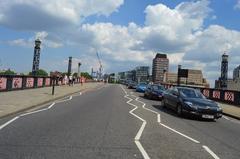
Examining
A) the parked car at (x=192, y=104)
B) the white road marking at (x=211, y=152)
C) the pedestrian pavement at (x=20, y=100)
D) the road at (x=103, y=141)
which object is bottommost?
the white road marking at (x=211, y=152)

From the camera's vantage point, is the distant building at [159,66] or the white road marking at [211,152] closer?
the white road marking at [211,152]

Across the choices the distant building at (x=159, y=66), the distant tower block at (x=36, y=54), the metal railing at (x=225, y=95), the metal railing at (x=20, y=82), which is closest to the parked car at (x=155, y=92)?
the metal railing at (x=225, y=95)

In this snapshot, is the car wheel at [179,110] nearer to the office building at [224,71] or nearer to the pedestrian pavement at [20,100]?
the pedestrian pavement at [20,100]

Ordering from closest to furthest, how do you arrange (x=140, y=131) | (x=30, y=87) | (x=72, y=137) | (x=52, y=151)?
(x=52, y=151)
(x=72, y=137)
(x=140, y=131)
(x=30, y=87)

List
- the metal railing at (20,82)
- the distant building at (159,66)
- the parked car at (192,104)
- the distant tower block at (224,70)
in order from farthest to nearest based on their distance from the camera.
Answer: the distant building at (159,66) < the distant tower block at (224,70) < the metal railing at (20,82) < the parked car at (192,104)

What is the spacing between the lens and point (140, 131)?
478 inches

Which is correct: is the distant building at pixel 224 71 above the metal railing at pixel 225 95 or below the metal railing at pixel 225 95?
above

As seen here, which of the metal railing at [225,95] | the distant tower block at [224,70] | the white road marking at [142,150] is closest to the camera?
the white road marking at [142,150]

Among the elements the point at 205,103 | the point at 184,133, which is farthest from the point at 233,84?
the point at 184,133

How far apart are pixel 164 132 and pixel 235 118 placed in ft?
32.3

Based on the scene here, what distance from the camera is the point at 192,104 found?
730 inches

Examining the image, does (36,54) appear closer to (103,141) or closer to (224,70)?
(224,70)

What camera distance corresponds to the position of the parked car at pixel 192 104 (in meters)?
18.0

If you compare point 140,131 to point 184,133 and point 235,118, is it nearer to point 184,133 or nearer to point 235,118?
point 184,133
